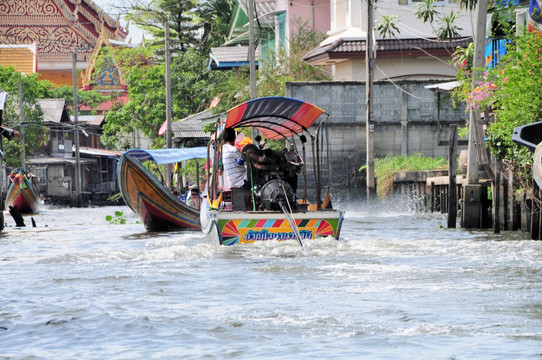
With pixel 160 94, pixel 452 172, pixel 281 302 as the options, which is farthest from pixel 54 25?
pixel 281 302

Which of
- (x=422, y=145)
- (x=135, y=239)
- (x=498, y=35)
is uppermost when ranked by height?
(x=498, y=35)

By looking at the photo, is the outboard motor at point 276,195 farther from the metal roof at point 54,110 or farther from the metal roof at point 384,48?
the metal roof at point 54,110

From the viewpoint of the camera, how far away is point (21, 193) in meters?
42.2

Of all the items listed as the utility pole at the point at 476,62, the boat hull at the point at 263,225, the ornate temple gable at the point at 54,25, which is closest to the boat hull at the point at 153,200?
the utility pole at the point at 476,62

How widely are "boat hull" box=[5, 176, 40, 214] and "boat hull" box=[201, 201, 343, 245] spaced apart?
2851 centimetres

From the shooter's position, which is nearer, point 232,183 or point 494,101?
point 232,183

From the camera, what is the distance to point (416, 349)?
8.08 m

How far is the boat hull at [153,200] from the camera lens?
22516 millimetres

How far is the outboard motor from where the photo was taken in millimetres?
15133

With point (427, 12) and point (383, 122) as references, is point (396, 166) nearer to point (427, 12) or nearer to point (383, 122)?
point (383, 122)

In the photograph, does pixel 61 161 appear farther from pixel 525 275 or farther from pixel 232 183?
pixel 525 275

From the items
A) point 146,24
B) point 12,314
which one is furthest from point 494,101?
point 146,24

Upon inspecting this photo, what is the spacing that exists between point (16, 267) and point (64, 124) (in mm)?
39579

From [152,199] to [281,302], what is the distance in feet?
42.7
